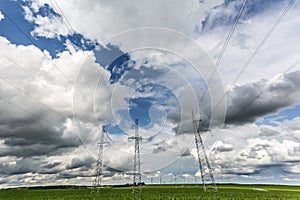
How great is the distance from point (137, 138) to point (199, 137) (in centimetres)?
1885

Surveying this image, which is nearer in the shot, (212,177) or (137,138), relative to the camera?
(212,177)

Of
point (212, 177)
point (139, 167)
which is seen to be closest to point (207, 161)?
point (212, 177)

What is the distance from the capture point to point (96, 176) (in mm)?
78188

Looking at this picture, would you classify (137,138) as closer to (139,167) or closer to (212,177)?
(139,167)

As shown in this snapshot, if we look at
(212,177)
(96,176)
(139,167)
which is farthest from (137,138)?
(212,177)

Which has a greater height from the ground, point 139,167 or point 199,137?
point 199,137

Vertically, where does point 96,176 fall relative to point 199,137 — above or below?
below

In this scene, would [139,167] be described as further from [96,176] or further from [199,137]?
[199,137]

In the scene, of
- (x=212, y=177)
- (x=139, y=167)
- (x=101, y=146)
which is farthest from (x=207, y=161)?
(x=101, y=146)

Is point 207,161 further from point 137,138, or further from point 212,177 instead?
point 137,138

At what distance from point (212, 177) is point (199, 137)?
12.0m

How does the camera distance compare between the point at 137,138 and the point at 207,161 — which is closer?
the point at 207,161

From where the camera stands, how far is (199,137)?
76.2m

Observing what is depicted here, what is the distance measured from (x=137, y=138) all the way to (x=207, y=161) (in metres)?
21.8
